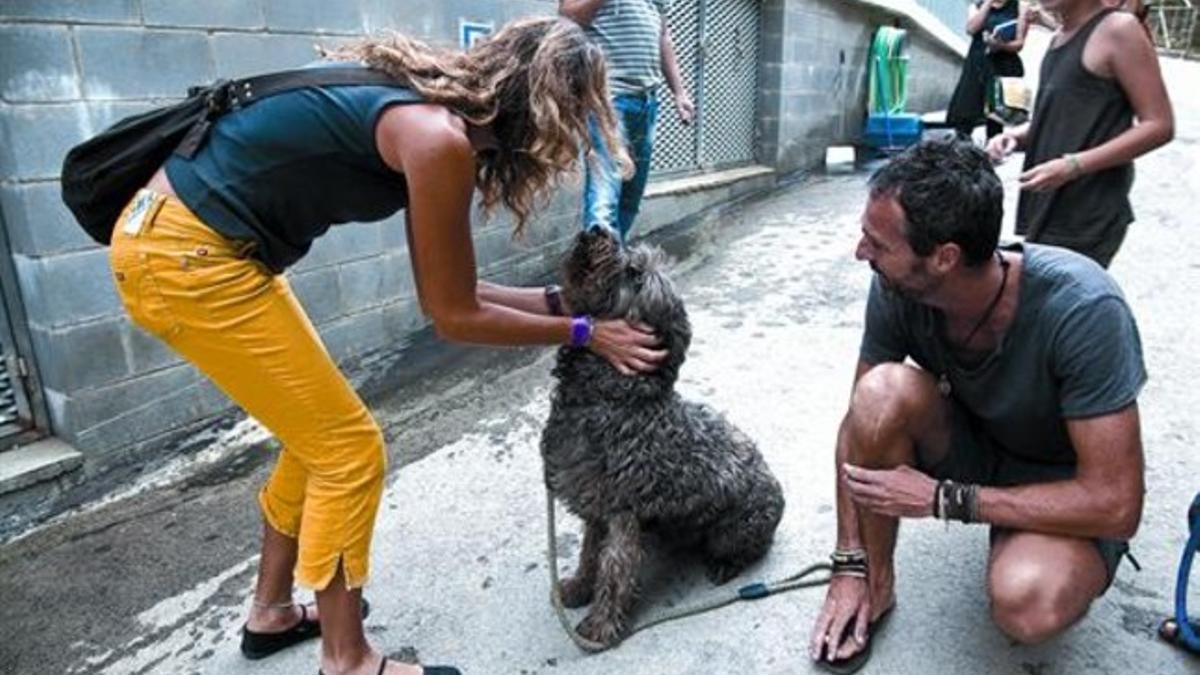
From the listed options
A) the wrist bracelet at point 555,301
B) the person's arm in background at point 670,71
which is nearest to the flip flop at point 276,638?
the wrist bracelet at point 555,301

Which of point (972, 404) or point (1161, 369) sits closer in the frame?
point (972, 404)

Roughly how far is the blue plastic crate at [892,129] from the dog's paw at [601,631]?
314 inches

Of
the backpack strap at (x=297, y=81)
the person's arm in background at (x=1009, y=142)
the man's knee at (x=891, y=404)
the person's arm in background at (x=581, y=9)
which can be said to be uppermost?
the person's arm in background at (x=581, y=9)

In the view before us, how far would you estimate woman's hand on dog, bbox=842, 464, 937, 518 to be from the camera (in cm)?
196

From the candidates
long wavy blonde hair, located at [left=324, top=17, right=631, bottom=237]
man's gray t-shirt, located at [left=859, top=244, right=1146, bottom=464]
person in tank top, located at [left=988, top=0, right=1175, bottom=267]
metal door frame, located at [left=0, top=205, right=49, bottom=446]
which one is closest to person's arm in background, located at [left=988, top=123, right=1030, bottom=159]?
person in tank top, located at [left=988, top=0, right=1175, bottom=267]

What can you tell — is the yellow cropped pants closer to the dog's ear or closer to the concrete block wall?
the dog's ear

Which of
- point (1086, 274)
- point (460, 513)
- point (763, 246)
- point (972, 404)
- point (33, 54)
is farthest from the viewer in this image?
point (763, 246)

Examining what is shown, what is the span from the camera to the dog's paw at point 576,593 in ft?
7.80

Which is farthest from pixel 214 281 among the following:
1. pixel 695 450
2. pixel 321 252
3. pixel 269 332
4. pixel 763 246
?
pixel 763 246

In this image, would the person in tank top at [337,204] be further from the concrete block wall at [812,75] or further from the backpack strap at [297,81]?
the concrete block wall at [812,75]

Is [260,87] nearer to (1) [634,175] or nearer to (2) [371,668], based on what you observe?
(2) [371,668]

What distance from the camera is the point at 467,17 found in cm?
427

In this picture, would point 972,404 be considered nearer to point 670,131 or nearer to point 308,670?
point 308,670

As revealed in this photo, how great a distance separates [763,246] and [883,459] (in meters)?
4.21
